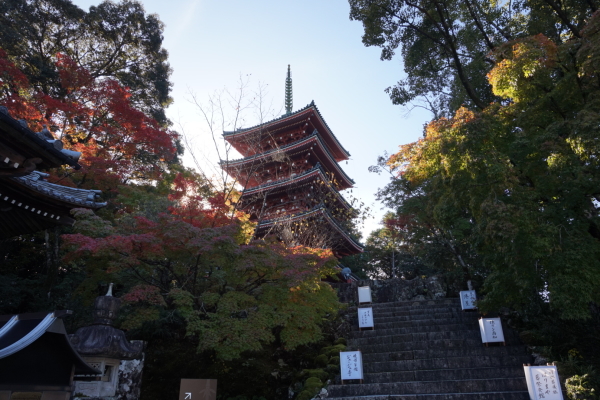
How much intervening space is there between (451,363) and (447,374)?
1.77 ft

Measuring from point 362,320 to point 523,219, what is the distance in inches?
208

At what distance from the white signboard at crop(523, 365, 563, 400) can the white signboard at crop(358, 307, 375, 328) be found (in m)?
4.60

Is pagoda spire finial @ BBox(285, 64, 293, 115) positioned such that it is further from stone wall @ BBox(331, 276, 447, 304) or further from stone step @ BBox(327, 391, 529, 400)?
stone step @ BBox(327, 391, 529, 400)

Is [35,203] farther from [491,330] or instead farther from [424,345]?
[491,330]

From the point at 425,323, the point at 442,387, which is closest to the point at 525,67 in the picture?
the point at 442,387

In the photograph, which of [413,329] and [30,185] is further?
[413,329]

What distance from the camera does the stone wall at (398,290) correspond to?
1562 centimetres

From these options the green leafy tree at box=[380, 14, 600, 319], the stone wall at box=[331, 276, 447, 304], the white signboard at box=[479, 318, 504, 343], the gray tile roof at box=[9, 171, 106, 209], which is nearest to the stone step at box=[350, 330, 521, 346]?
the white signboard at box=[479, 318, 504, 343]

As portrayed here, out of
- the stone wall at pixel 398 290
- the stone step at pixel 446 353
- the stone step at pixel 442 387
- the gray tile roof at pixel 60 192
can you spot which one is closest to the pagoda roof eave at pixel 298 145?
the stone wall at pixel 398 290

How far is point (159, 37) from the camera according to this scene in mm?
16672

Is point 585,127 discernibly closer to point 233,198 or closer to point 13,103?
point 233,198

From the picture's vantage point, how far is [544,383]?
607 cm

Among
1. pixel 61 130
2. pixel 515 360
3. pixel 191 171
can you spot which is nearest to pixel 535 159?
pixel 515 360

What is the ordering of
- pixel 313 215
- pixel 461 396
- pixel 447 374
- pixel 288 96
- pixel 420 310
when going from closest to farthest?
pixel 461 396 → pixel 447 374 → pixel 420 310 → pixel 313 215 → pixel 288 96
